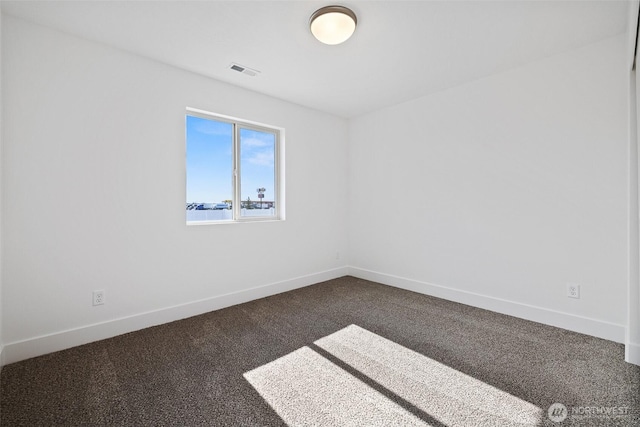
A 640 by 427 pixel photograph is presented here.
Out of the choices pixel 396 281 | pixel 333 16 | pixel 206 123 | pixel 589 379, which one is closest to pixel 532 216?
pixel 589 379

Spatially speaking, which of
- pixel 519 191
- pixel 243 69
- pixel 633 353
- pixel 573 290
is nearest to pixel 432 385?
pixel 633 353

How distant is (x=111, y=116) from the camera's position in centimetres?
242

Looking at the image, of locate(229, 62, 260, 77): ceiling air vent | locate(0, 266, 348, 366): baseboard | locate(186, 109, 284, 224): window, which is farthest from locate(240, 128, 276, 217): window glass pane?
locate(0, 266, 348, 366): baseboard

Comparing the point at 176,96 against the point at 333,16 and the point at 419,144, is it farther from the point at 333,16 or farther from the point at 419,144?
the point at 419,144

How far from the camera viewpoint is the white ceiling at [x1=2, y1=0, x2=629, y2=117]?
1.98 meters

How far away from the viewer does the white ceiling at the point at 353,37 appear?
1.98m

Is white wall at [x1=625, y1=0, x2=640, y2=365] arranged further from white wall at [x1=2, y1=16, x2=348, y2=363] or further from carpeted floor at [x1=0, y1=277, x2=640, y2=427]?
white wall at [x1=2, y1=16, x2=348, y2=363]

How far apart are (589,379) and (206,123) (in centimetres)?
383

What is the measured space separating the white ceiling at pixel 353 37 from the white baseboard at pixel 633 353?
2312 mm

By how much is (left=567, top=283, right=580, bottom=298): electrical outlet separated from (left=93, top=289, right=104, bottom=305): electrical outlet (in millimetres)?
4001

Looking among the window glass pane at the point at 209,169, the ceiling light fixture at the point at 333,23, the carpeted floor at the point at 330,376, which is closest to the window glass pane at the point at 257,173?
the window glass pane at the point at 209,169

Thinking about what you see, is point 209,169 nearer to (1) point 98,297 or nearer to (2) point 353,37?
(1) point 98,297

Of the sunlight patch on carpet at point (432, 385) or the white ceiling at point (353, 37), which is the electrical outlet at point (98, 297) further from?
the white ceiling at point (353, 37)

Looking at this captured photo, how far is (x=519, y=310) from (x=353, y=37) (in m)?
2.95
